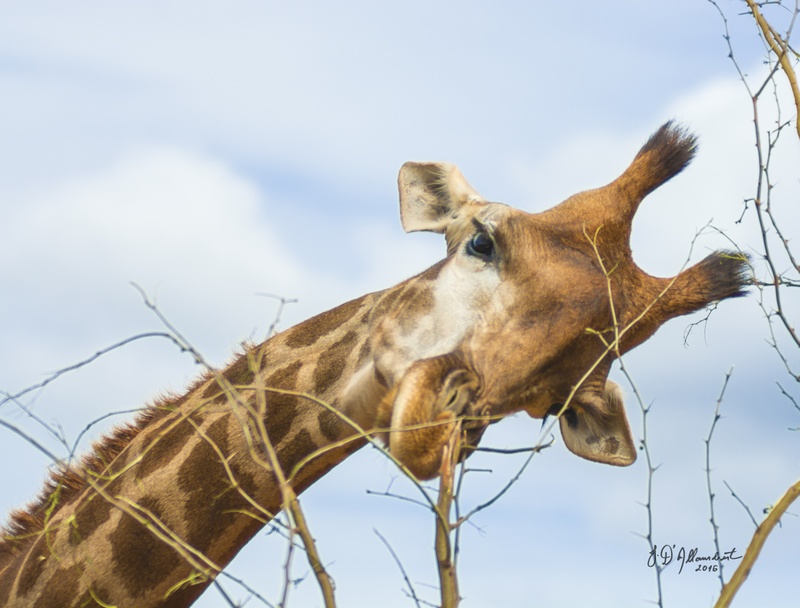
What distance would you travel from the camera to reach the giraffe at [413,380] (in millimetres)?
4289

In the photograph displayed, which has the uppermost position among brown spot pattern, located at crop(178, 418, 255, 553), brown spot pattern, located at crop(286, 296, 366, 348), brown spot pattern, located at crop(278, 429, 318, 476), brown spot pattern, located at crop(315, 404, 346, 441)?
brown spot pattern, located at crop(286, 296, 366, 348)

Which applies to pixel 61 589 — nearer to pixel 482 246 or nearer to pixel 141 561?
pixel 141 561

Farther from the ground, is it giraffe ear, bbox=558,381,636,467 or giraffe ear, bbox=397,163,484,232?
giraffe ear, bbox=397,163,484,232

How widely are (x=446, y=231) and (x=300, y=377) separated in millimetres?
1028

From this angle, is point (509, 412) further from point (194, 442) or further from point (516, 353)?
point (194, 442)

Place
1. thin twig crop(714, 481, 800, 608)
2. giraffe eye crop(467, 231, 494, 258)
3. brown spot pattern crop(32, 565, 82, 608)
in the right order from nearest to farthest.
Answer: thin twig crop(714, 481, 800, 608) → giraffe eye crop(467, 231, 494, 258) → brown spot pattern crop(32, 565, 82, 608)

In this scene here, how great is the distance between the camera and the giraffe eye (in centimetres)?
462

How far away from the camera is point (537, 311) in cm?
436

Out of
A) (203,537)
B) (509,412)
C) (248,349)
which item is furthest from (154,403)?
(509,412)

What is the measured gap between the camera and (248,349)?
5.30 m

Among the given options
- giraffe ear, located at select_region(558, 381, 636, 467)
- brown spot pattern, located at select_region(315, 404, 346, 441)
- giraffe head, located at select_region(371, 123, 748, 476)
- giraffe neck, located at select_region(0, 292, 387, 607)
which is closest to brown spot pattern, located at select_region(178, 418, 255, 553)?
giraffe neck, located at select_region(0, 292, 387, 607)

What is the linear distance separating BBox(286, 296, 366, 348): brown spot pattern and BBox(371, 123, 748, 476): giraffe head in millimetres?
345

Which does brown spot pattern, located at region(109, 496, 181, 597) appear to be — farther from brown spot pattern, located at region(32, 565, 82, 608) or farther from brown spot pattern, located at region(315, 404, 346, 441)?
brown spot pattern, located at region(315, 404, 346, 441)

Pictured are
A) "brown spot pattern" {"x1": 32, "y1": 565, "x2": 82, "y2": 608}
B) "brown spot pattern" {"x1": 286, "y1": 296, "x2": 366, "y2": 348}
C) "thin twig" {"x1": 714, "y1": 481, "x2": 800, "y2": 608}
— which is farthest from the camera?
"brown spot pattern" {"x1": 286, "y1": 296, "x2": 366, "y2": 348}
